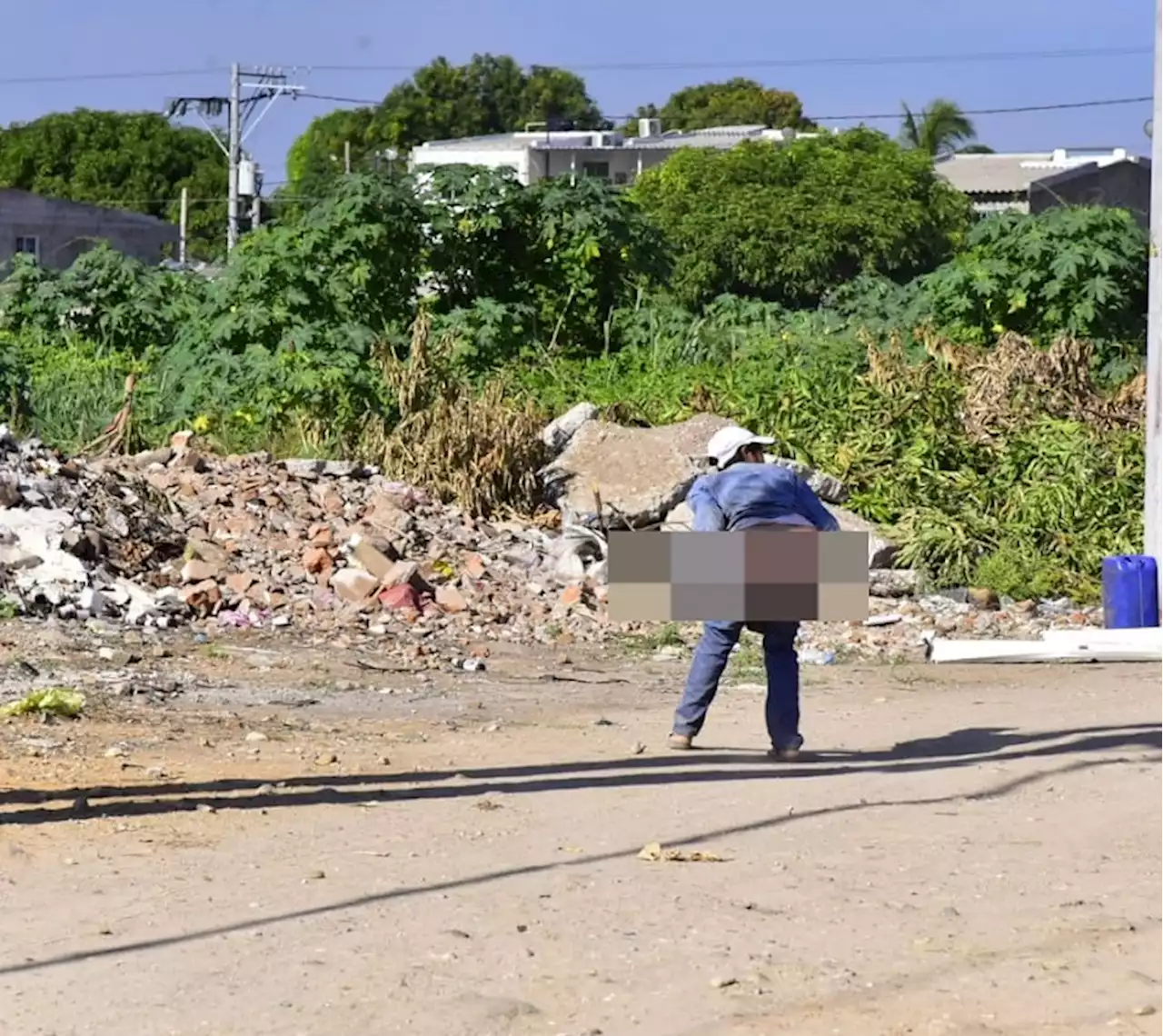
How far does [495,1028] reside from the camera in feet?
17.4

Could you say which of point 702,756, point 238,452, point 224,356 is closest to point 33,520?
point 238,452

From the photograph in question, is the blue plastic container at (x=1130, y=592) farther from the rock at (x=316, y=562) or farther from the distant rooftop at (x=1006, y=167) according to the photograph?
the distant rooftop at (x=1006, y=167)

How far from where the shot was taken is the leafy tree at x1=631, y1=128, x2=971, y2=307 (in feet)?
158

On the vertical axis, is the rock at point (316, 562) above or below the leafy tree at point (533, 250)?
below

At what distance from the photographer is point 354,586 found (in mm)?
14242

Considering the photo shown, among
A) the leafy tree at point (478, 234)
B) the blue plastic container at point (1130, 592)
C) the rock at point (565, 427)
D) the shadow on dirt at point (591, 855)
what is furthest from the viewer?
the leafy tree at point (478, 234)

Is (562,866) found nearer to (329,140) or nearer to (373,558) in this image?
(373,558)

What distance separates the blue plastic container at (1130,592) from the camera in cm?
1342

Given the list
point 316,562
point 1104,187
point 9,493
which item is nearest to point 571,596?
point 316,562

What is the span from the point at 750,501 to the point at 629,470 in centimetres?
740

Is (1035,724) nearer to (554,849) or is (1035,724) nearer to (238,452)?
(554,849)

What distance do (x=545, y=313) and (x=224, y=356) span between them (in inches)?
159

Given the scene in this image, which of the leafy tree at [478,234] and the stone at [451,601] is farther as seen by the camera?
the leafy tree at [478,234]

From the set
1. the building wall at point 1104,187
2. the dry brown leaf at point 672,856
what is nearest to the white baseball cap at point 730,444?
the dry brown leaf at point 672,856
